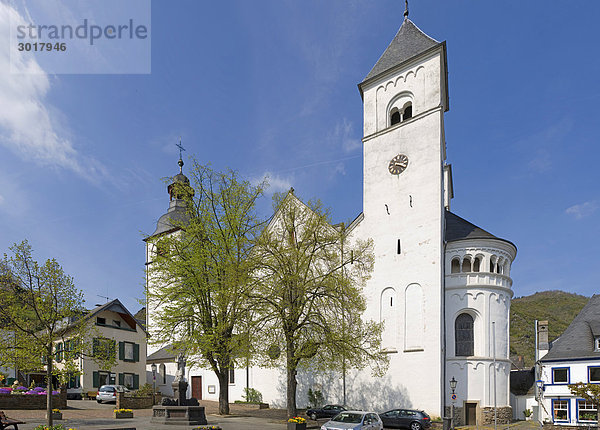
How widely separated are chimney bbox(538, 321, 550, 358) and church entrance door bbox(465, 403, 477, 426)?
37.0 ft

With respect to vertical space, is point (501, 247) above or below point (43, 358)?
above

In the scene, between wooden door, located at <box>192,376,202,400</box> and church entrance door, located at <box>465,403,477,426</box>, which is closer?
church entrance door, located at <box>465,403,477,426</box>

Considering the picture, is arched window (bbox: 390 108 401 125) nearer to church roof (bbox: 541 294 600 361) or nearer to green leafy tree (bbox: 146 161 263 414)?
green leafy tree (bbox: 146 161 263 414)

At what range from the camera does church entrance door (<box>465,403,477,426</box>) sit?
90.3 ft

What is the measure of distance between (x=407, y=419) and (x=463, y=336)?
6337 millimetres

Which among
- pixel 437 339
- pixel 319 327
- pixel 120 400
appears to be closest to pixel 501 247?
pixel 437 339

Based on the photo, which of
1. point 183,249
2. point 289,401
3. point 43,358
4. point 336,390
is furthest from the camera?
point 336,390

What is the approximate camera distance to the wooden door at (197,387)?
1579 inches

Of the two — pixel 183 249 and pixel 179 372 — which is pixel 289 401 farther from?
pixel 183 249

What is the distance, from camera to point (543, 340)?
35812mm

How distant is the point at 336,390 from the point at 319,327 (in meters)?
9.66

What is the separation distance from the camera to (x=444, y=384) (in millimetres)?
27984

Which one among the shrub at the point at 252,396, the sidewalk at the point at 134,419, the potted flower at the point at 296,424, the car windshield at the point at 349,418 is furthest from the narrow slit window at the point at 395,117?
the shrub at the point at 252,396

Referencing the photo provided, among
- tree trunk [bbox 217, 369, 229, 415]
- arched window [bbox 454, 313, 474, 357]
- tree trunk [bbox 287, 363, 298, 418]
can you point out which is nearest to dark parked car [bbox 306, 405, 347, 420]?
tree trunk [bbox 217, 369, 229, 415]
